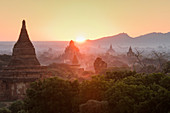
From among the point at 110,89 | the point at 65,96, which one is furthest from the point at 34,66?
the point at 110,89

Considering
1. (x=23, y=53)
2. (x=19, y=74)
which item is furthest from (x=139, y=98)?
(x=23, y=53)

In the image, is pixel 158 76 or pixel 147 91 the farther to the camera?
pixel 158 76

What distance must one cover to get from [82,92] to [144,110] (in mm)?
4001

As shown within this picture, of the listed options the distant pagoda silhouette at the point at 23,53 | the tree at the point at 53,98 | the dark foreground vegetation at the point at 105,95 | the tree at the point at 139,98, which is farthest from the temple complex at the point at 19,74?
the tree at the point at 139,98

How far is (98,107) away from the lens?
15523 mm

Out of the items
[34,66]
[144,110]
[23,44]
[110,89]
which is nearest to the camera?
[144,110]

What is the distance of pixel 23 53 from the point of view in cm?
3444

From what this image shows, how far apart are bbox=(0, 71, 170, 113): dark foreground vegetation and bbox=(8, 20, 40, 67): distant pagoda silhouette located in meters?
14.3

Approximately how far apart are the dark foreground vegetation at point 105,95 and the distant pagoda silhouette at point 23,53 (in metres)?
14.3

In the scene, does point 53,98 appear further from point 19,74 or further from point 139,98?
point 19,74

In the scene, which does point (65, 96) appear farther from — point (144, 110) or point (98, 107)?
point (144, 110)

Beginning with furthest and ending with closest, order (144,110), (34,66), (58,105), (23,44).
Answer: (23,44), (34,66), (58,105), (144,110)

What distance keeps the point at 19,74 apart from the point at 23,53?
3.98 m

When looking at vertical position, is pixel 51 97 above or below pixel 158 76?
below
